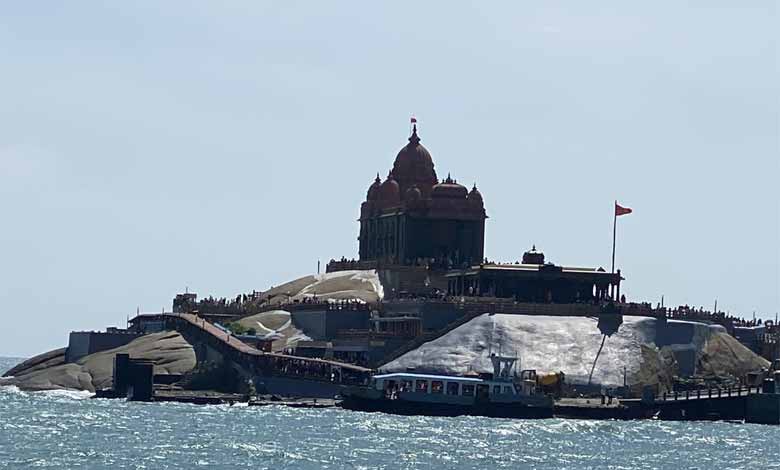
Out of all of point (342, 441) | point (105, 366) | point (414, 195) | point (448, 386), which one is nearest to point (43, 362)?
point (105, 366)

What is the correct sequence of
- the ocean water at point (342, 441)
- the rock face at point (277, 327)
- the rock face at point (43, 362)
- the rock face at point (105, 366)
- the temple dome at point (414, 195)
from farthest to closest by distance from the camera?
the temple dome at point (414, 195) → the rock face at point (43, 362) → the rock face at point (277, 327) → the rock face at point (105, 366) → the ocean water at point (342, 441)

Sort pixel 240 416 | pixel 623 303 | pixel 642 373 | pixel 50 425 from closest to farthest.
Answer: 1. pixel 50 425
2. pixel 240 416
3. pixel 642 373
4. pixel 623 303

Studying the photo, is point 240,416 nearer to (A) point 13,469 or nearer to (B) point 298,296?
(A) point 13,469

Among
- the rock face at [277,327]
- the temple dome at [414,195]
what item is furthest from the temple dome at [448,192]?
the rock face at [277,327]

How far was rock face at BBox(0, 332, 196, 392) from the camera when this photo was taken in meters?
170

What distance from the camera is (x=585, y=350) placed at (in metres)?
161

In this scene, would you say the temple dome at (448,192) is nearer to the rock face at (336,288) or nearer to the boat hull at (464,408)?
the rock face at (336,288)

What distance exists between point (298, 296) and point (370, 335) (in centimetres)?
2687

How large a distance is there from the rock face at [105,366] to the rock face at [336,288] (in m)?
14.7

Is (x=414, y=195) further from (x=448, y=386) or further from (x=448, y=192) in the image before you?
(x=448, y=386)

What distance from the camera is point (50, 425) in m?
129

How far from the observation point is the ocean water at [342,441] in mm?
107250

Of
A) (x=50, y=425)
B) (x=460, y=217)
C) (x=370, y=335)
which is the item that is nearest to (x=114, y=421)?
(x=50, y=425)

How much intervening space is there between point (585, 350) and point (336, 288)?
35.6 meters
